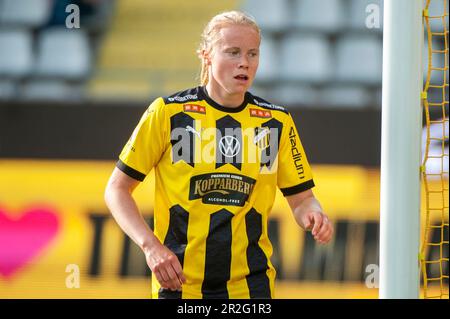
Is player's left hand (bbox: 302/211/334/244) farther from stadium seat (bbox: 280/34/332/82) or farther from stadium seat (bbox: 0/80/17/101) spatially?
stadium seat (bbox: 280/34/332/82)

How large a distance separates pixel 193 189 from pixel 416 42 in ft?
2.49

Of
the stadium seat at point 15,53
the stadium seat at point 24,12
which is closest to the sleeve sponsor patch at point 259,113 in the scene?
the stadium seat at point 15,53

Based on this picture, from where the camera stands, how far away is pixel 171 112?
228 cm

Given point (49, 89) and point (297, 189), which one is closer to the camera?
point (297, 189)

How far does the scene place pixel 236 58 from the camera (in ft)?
7.43

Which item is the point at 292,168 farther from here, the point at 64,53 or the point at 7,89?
the point at 64,53

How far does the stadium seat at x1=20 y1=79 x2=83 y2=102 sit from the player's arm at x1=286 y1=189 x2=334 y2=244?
3773mm

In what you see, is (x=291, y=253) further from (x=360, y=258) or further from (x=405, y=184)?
(x=405, y=184)

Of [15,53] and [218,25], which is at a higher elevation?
[15,53]

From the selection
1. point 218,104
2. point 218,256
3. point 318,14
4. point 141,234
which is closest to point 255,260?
point 218,256

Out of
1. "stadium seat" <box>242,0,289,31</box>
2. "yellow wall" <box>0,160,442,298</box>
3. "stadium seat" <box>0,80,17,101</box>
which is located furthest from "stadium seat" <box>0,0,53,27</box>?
"yellow wall" <box>0,160,442,298</box>

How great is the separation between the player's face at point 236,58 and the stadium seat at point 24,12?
4891 mm

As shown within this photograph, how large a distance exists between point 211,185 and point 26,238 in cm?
362
